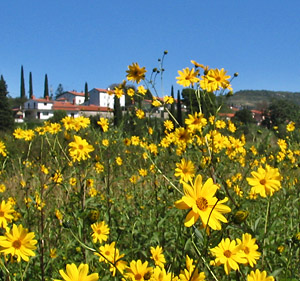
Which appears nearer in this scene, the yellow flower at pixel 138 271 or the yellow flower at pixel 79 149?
the yellow flower at pixel 138 271

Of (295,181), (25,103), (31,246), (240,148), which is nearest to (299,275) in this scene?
(295,181)

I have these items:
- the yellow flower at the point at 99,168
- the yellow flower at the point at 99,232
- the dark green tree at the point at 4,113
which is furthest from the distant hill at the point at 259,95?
the yellow flower at the point at 99,232

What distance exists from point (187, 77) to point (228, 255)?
4.14ft

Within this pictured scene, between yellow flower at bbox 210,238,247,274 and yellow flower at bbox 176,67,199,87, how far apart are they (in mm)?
1128

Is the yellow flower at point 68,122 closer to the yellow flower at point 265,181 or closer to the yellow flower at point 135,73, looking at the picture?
the yellow flower at point 135,73

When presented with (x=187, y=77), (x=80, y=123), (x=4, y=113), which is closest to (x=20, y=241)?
(x=187, y=77)

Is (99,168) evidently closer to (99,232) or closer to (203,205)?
(99,232)

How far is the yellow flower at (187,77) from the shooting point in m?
2.02

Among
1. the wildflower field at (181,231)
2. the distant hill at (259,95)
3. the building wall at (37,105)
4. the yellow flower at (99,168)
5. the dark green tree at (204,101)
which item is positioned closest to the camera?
the wildflower field at (181,231)

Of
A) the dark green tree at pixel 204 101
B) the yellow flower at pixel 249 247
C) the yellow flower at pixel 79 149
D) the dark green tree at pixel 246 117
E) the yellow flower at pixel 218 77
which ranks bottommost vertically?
the yellow flower at pixel 249 247

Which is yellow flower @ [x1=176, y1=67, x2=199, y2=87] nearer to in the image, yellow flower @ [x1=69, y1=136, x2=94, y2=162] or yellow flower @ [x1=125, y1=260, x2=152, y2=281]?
yellow flower @ [x1=69, y1=136, x2=94, y2=162]

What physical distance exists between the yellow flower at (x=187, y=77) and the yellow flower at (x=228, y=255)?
113cm

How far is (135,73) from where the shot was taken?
2189 millimetres

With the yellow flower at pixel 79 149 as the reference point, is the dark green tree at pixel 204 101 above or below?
above
